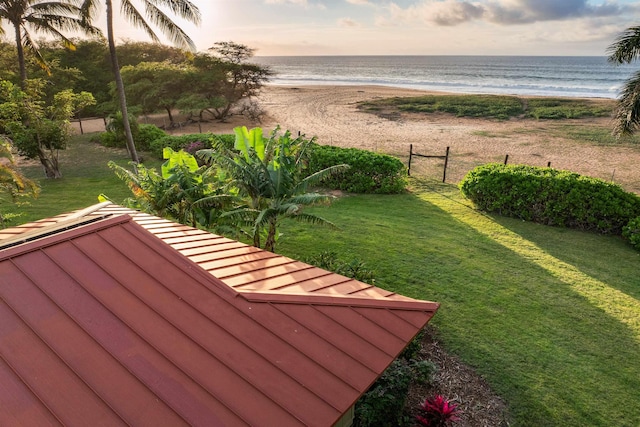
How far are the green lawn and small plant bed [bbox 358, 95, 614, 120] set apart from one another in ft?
92.1

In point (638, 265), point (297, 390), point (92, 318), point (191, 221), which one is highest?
point (92, 318)

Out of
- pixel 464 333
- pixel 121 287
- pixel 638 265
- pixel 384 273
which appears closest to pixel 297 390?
pixel 121 287

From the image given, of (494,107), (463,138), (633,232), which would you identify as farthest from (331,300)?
(494,107)

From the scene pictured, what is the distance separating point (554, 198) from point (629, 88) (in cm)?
825

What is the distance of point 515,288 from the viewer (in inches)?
363

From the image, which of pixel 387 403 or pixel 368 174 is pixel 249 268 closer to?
pixel 387 403

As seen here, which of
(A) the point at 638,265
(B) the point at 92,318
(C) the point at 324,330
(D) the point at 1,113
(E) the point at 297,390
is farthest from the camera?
(D) the point at 1,113

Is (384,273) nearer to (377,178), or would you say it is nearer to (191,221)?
(191,221)

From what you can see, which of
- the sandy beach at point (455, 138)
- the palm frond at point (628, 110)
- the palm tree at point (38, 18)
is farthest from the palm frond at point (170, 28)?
the palm frond at point (628, 110)

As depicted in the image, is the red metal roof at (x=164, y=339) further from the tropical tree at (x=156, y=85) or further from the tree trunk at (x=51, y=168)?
the tropical tree at (x=156, y=85)

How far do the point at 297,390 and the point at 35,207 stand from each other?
1492 centimetres

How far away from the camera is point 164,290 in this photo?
3.95 meters

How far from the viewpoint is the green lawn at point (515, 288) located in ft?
20.9

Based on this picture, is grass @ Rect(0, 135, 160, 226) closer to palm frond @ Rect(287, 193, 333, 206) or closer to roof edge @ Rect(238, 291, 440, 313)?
palm frond @ Rect(287, 193, 333, 206)
